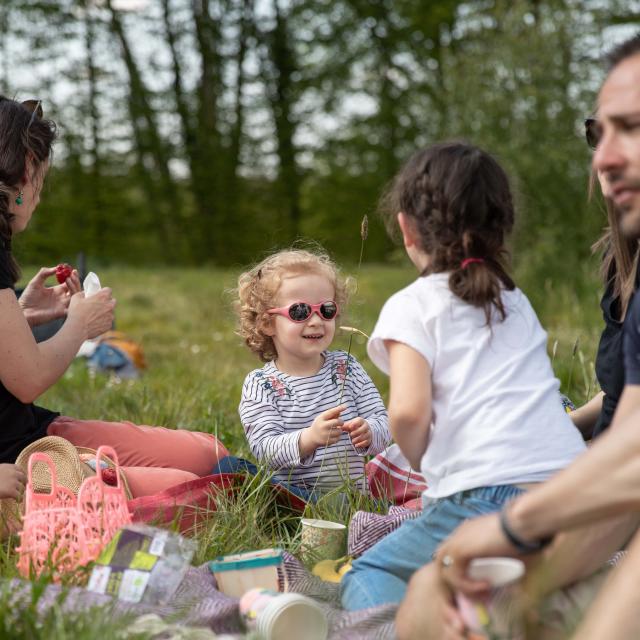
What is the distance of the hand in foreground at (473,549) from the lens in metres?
1.73

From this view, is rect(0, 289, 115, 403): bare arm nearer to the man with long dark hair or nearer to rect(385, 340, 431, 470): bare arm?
rect(385, 340, 431, 470): bare arm

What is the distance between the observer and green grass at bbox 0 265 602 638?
2873 mm

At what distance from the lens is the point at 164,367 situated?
265 inches

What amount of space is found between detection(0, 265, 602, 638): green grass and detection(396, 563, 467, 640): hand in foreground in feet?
2.14

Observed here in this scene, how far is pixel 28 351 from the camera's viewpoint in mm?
2979

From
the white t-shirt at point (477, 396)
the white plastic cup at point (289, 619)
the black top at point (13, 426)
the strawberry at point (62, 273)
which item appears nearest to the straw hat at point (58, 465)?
the black top at point (13, 426)

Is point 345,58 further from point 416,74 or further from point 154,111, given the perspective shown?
point 154,111

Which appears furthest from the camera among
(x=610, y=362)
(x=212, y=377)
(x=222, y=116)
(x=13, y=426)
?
(x=222, y=116)

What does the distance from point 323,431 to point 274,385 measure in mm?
483

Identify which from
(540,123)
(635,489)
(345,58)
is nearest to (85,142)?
(345,58)

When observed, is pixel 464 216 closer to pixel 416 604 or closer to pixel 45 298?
pixel 416 604

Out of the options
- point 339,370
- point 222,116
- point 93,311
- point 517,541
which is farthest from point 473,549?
point 222,116

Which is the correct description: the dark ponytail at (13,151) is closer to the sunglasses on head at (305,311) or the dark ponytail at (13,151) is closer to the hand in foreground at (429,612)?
the sunglasses on head at (305,311)

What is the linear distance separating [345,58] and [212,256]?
6.27 meters
